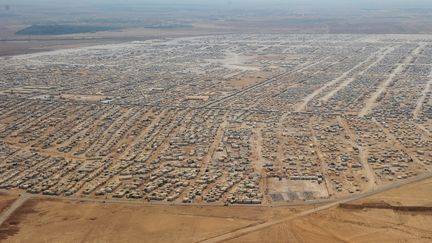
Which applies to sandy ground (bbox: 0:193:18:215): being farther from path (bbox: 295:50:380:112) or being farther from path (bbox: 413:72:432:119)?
path (bbox: 413:72:432:119)

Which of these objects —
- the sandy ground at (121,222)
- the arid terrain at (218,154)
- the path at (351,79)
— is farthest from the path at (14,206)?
the path at (351,79)

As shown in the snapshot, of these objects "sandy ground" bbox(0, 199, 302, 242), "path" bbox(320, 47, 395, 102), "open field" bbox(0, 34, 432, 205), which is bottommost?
"sandy ground" bbox(0, 199, 302, 242)

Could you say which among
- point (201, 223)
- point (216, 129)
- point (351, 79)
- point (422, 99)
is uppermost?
point (351, 79)

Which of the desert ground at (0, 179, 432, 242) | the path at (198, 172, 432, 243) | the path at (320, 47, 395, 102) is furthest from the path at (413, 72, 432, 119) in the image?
the desert ground at (0, 179, 432, 242)

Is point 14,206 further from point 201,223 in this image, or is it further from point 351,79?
point 351,79

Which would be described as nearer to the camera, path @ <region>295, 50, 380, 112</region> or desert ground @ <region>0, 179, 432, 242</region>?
desert ground @ <region>0, 179, 432, 242</region>

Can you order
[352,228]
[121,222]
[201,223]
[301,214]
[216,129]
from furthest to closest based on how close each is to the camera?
1. [216,129]
2. [301,214]
3. [121,222]
4. [201,223]
5. [352,228]

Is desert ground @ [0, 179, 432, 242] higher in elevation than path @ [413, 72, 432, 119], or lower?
lower

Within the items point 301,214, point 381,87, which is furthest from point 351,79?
point 301,214

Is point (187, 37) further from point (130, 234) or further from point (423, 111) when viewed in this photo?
point (130, 234)
